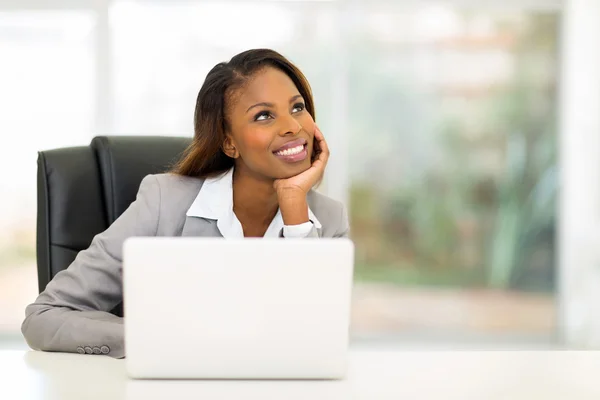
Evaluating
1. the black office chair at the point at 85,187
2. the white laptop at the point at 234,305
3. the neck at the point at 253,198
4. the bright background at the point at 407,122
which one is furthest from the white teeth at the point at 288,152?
the bright background at the point at 407,122

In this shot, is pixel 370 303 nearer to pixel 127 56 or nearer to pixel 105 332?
pixel 127 56

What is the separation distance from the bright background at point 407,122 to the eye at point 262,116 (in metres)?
3.11

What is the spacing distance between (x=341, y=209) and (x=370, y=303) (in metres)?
3.12

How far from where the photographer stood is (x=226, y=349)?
1.11m

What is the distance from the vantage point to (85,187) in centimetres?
212

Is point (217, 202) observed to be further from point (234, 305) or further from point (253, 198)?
point (234, 305)

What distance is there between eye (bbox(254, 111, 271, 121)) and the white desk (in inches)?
31.6

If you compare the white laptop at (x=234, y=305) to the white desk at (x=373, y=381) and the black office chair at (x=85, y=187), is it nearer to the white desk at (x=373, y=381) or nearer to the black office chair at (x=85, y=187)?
the white desk at (x=373, y=381)

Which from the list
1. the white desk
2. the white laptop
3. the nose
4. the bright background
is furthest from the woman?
the bright background

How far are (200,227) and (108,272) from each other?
0.86 ft

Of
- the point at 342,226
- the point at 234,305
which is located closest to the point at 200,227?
the point at 342,226

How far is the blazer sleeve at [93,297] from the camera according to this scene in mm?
1447

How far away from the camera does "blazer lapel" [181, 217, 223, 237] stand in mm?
2041

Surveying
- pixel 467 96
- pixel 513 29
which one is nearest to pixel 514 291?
pixel 467 96
